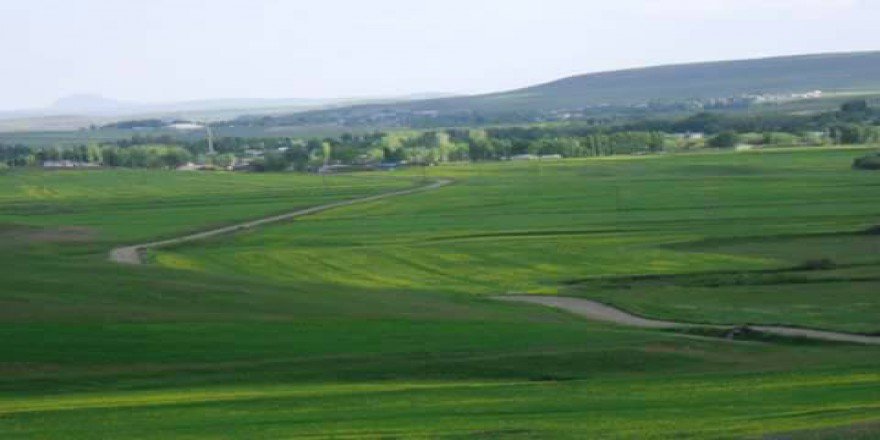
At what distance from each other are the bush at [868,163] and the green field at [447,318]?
9.73 metres

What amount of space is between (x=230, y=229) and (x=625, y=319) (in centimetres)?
4136

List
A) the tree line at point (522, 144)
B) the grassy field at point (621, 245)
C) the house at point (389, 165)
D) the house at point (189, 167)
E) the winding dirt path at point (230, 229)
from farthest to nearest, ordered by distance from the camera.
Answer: the tree line at point (522, 144) → the house at point (189, 167) → the house at point (389, 165) → the winding dirt path at point (230, 229) → the grassy field at point (621, 245)

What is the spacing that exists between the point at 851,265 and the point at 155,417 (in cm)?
3614

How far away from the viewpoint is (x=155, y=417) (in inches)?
1056

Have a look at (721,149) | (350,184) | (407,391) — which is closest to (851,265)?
(407,391)

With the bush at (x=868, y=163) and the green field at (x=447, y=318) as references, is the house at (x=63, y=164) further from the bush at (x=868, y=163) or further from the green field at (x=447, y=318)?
the bush at (x=868, y=163)

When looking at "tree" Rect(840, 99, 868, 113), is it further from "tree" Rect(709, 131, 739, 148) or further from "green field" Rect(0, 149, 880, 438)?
"green field" Rect(0, 149, 880, 438)

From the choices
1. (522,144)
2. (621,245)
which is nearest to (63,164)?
(522,144)

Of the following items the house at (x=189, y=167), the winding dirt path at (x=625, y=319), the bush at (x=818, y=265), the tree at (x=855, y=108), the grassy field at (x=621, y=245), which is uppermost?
the winding dirt path at (x=625, y=319)

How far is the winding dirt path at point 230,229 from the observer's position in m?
70.6

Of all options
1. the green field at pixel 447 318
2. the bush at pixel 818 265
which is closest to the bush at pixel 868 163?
the green field at pixel 447 318

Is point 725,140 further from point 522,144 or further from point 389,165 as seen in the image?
point 389,165

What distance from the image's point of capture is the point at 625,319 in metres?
47.5

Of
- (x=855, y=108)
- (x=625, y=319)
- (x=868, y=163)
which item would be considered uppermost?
(x=625, y=319)
